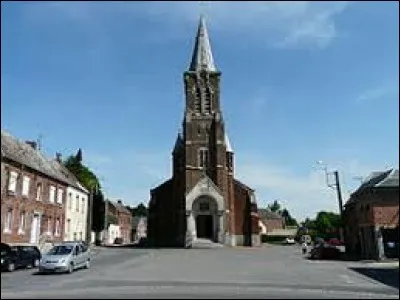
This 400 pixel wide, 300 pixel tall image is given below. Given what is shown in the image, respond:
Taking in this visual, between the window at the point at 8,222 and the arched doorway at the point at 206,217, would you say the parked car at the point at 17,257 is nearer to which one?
the window at the point at 8,222

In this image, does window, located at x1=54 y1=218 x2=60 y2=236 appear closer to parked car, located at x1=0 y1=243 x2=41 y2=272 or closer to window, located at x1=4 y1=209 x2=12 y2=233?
window, located at x1=4 y1=209 x2=12 y2=233

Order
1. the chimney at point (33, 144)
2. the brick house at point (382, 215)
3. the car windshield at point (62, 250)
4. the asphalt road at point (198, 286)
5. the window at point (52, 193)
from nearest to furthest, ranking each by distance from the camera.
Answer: the asphalt road at point (198, 286)
the car windshield at point (62, 250)
the brick house at point (382, 215)
the window at point (52, 193)
the chimney at point (33, 144)

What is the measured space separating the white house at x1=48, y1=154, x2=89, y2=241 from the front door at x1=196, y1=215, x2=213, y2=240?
14.4 m

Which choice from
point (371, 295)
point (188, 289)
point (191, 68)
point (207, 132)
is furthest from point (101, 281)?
point (191, 68)

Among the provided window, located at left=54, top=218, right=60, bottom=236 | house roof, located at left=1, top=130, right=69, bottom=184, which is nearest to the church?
window, located at left=54, top=218, right=60, bottom=236

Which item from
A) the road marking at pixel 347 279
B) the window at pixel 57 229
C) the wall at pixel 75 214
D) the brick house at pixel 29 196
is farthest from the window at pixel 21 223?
the road marking at pixel 347 279

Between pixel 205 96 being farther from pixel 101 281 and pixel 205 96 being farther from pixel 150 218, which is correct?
pixel 101 281

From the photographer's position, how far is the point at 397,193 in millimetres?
37250

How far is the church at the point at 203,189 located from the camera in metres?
62.8

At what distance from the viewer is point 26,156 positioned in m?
43.2

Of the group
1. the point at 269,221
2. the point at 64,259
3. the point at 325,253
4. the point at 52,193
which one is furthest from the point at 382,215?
the point at 269,221

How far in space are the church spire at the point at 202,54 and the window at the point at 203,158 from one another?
11.7m

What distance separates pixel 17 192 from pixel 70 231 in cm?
1410

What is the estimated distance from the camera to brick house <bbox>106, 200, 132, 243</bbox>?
88588 millimetres
